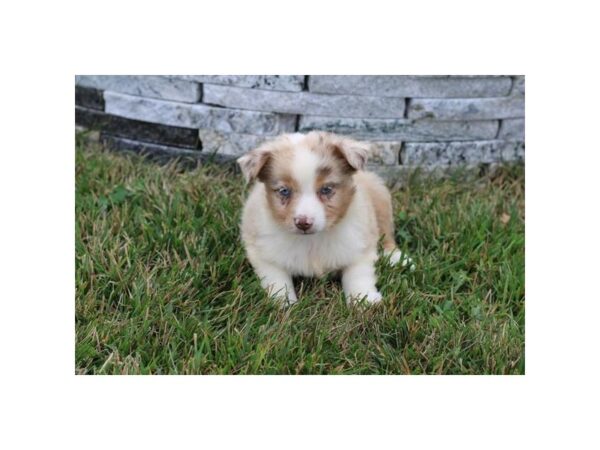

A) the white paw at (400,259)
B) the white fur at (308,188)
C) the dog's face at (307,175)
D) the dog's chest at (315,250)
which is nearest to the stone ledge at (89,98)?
the dog's face at (307,175)

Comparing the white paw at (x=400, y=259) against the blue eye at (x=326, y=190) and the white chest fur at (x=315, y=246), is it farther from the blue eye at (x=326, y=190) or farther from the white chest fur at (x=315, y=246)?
the blue eye at (x=326, y=190)

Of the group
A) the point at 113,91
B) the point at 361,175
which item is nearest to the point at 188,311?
the point at 361,175

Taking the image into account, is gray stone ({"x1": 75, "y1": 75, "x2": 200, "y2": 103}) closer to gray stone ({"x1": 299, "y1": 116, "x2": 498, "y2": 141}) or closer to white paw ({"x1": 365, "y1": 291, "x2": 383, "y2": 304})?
gray stone ({"x1": 299, "y1": 116, "x2": 498, "y2": 141})

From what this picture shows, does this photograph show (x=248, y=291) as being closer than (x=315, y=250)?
Yes

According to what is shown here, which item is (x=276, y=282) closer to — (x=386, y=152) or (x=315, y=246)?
(x=315, y=246)

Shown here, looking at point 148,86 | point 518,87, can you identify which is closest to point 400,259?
point 518,87

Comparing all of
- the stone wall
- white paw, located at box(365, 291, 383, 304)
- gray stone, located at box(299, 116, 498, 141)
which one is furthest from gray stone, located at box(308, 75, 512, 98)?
white paw, located at box(365, 291, 383, 304)
